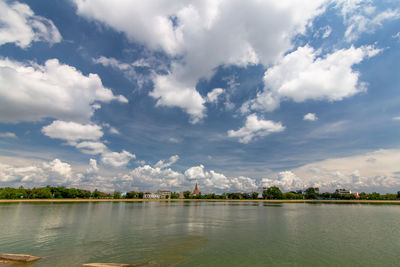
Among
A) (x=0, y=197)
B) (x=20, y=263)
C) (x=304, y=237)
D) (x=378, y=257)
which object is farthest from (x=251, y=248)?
(x=0, y=197)

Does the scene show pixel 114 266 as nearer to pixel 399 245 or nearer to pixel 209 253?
pixel 209 253

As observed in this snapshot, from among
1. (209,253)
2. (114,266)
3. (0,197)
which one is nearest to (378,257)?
(209,253)

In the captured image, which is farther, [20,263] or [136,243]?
[136,243]

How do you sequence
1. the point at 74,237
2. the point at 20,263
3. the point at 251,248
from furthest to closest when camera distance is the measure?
the point at 74,237 < the point at 251,248 < the point at 20,263

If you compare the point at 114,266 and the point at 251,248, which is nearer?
the point at 114,266

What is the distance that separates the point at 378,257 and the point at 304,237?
41.2 feet

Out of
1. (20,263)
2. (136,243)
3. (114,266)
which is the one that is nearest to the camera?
(114,266)

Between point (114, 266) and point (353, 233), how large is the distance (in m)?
46.4

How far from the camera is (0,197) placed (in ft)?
587

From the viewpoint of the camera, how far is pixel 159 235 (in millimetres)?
40812

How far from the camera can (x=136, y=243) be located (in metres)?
34.1

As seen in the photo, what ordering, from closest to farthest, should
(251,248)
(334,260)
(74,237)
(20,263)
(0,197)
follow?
(20,263), (334,260), (251,248), (74,237), (0,197)

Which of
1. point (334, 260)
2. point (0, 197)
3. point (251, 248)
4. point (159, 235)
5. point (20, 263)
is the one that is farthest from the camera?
point (0, 197)

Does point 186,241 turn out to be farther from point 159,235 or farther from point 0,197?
point 0,197
